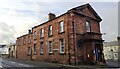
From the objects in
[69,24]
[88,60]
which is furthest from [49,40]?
[88,60]

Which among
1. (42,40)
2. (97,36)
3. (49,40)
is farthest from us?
(42,40)

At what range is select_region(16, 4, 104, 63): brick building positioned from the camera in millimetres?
24297

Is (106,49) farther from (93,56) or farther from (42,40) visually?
(93,56)

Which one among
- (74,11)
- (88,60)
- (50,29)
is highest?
(74,11)

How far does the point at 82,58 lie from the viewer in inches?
982

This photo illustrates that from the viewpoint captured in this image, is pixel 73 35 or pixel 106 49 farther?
→ pixel 106 49

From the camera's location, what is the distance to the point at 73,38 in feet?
80.3

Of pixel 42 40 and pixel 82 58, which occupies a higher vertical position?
pixel 42 40

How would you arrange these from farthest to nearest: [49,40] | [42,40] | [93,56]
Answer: [42,40]
[49,40]
[93,56]

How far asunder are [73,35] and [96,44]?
348 centimetres

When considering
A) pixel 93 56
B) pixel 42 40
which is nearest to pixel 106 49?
pixel 42 40

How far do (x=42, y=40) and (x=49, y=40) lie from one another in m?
2.77

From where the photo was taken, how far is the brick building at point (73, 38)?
2430 cm

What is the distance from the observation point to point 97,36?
2522 cm
